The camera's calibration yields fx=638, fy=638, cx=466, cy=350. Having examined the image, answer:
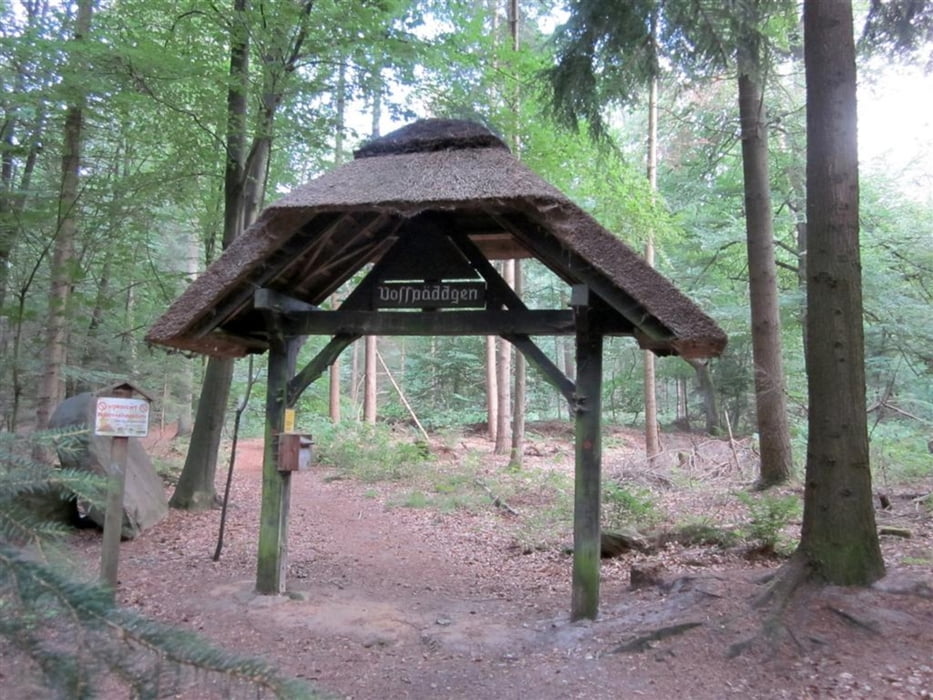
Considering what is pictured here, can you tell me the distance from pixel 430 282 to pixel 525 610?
11.3 feet

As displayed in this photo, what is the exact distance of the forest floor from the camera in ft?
14.4

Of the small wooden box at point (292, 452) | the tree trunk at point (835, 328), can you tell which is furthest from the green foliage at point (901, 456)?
the small wooden box at point (292, 452)

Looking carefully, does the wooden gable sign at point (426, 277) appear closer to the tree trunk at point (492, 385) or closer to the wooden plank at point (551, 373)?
the wooden plank at point (551, 373)

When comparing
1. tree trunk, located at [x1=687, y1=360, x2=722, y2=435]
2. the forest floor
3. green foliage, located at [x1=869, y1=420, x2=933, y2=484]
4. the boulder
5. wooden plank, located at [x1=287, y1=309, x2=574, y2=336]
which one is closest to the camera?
the forest floor

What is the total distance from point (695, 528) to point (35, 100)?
10.9 m

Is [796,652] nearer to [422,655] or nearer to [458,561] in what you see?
[422,655]

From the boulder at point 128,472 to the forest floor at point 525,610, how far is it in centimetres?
29

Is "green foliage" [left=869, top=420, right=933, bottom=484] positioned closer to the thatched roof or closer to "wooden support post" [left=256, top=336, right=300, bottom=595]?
the thatched roof

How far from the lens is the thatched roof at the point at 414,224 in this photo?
5324 mm

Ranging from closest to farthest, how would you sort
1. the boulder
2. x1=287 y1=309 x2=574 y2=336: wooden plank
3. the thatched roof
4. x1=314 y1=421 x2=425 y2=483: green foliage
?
the thatched roof, x1=287 y1=309 x2=574 y2=336: wooden plank, the boulder, x1=314 y1=421 x2=425 y2=483: green foliage

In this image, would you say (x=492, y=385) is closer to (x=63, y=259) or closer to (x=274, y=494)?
(x=63, y=259)

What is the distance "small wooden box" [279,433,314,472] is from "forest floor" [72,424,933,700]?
136 cm

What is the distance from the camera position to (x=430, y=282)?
21.7ft

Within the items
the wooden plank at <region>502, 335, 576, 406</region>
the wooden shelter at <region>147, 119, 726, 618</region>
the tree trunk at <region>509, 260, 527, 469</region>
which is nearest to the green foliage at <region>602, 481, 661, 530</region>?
the wooden shelter at <region>147, 119, 726, 618</region>
